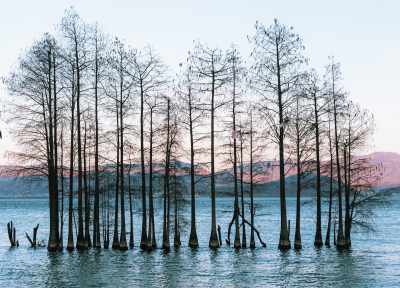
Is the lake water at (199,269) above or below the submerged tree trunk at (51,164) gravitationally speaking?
below

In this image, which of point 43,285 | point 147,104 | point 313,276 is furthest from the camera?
point 147,104

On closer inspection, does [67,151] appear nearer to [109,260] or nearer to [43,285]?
[109,260]

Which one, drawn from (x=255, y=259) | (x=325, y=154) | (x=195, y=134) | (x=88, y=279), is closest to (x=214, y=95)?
(x=195, y=134)

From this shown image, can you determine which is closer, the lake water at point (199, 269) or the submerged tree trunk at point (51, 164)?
the lake water at point (199, 269)

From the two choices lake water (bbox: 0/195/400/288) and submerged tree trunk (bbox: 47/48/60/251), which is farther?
submerged tree trunk (bbox: 47/48/60/251)

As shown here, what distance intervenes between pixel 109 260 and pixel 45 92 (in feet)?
41.4

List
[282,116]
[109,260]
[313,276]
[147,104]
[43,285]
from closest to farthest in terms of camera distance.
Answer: [43,285]
[313,276]
[109,260]
[282,116]
[147,104]

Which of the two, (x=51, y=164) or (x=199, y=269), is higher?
(x=51, y=164)

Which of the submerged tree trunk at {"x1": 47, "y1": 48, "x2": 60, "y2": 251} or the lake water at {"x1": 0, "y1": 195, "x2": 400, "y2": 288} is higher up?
the submerged tree trunk at {"x1": 47, "y1": 48, "x2": 60, "y2": 251}

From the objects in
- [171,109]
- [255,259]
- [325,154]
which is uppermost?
[171,109]

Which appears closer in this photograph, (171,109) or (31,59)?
(31,59)

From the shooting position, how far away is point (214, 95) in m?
51.8

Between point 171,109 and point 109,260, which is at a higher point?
point 171,109

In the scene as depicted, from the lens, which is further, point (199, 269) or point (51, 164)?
point (51, 164)
